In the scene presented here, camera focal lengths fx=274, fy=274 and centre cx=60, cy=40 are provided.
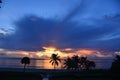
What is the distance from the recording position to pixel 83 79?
345ft

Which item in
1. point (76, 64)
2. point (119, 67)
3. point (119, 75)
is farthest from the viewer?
point (76, 64)

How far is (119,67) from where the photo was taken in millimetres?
72812

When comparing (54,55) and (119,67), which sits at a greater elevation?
(54,55)

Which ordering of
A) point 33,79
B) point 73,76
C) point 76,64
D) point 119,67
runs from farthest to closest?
1. point 76,64
2. point 73,76
3. point 33,79
4. point 119,67

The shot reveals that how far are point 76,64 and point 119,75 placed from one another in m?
97.3

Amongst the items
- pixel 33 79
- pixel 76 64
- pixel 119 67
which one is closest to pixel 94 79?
pixel 33 79

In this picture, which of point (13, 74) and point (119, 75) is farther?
point (13, 74)

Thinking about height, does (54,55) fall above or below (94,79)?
above

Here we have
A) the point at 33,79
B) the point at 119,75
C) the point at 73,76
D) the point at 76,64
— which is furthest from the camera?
the point at 76,64

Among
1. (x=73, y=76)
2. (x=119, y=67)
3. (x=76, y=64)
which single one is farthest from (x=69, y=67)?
(x=119, y=67)

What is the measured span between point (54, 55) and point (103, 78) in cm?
6471

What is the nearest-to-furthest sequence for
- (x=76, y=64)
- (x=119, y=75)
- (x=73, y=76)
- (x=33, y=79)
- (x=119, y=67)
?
(x=119, y=75) < (x=119, y=67) < (x=33, y=79) < (x=73, y=76) < (x=76, y=64)

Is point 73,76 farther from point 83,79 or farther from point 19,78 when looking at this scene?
point 19,78

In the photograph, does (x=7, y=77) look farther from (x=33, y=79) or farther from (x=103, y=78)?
(x=103, y=78)
